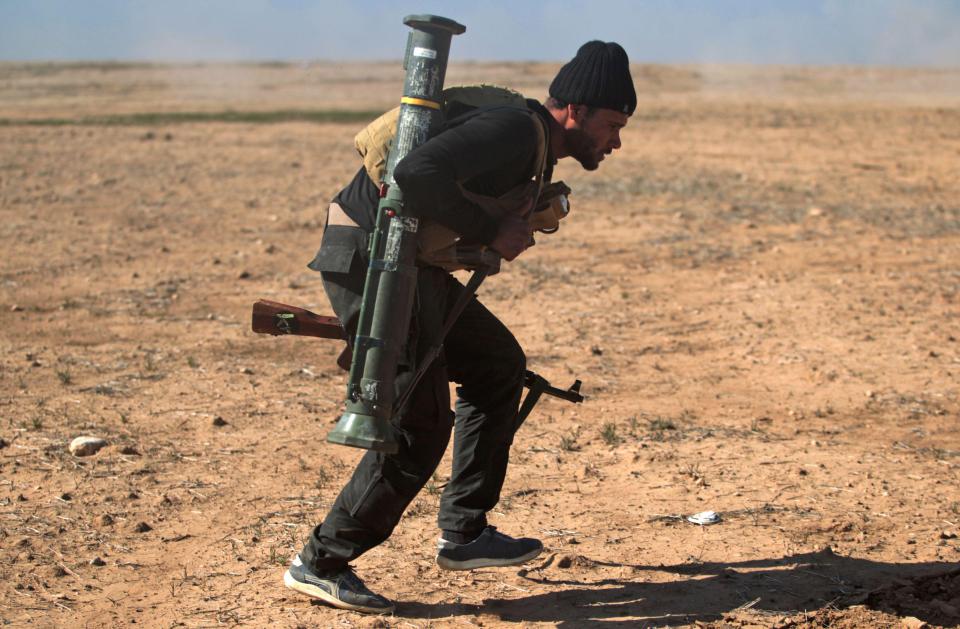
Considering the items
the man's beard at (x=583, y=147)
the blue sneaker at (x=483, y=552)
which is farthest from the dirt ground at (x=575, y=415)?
the man's beard at (x=583, y=147)

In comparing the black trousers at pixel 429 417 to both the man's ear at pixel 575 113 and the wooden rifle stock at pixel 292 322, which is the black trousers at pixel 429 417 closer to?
the wooden rifle stock at pixel 292 322

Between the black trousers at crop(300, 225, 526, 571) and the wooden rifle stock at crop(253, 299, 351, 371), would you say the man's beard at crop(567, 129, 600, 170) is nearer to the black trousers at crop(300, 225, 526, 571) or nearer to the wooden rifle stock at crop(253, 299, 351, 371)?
the black trousers at crop(300, 225, 526, 571)

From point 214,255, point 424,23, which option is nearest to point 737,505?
point 424,23

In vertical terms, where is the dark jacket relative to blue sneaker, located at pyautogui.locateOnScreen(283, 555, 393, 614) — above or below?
above

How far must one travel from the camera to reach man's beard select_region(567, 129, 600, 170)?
3549 mm

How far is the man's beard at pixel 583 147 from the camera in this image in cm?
355

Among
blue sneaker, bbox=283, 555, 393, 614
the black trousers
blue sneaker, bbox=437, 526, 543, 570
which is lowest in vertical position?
blue sneaker, bbox=283, 555, 393, 614

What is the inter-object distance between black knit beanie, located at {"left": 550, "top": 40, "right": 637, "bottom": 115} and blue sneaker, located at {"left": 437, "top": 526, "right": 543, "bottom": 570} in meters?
1.53

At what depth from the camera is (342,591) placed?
3.70 m

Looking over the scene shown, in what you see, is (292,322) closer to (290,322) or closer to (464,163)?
(290,322)

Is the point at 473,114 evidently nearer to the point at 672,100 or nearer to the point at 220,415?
the point at 220,415

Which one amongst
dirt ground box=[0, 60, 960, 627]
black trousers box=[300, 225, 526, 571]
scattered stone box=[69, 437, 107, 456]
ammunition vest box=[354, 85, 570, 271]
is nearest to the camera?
ammunition vest box=[354, 85, 570, 271]

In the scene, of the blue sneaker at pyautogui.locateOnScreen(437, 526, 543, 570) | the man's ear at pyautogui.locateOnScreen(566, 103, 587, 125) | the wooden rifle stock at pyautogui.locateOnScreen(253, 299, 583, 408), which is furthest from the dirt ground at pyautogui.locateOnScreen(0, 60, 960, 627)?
the man's ear at pyautogui.locateOnScreen(566, 103, 587, 125)

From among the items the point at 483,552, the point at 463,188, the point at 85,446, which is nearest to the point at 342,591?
the point at 483,552
